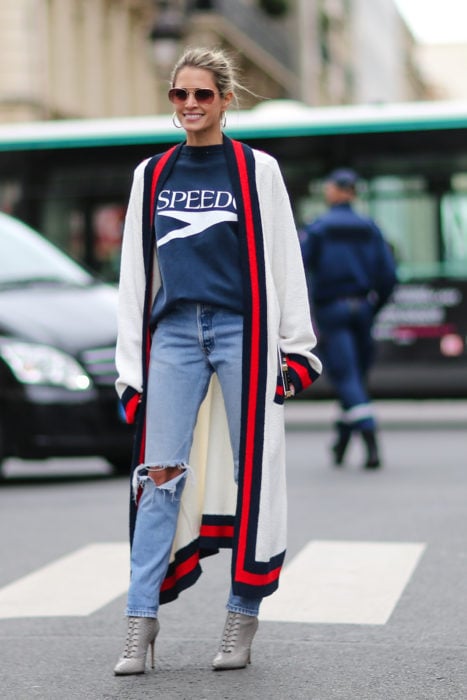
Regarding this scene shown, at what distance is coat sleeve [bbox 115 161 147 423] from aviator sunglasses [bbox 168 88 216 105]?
0.22 m

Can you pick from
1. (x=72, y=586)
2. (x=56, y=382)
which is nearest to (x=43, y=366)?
(x=56, y=382)

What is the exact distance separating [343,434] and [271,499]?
6.55 meters

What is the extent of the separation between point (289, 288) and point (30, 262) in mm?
6736

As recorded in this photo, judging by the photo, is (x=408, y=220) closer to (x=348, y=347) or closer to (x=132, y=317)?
(x=348, y=347)

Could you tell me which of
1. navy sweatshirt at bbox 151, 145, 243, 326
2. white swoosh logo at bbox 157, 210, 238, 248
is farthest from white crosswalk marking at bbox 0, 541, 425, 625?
white swoosh logo at bbox 157, 210, 238, 248

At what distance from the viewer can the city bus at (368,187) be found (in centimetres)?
1656

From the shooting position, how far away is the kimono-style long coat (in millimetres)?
4953

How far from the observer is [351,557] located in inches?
291

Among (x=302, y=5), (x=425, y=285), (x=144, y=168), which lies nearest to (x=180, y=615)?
(x=144, y=168)

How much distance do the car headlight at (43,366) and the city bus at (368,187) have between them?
21.3ft

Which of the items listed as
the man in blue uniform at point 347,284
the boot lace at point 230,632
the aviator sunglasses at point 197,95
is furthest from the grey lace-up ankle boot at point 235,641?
the man in blue uniform at point 347,284

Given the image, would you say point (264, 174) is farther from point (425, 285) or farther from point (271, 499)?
point (425, 285)

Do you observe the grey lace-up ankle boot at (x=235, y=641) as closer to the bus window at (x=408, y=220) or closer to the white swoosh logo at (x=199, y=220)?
the white swoosh logo at (x=199, y=220)

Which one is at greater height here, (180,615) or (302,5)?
(302,5)
